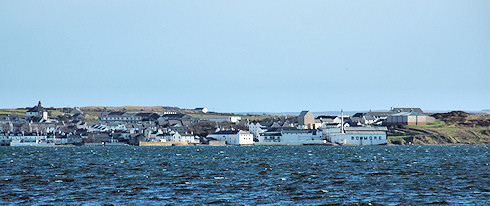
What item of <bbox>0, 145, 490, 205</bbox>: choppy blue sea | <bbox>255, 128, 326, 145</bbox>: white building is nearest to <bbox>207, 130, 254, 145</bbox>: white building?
<bbox>255, 128, 326, 145</bbox>: white building

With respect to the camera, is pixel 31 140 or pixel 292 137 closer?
pixel 31 140

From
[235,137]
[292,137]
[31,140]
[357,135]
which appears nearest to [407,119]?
[357,135]

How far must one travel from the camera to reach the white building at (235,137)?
140 metres

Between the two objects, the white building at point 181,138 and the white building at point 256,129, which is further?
the white building at point 256,129

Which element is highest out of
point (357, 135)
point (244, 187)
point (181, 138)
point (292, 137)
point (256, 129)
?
point (256, 129)

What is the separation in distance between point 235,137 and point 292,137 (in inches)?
501

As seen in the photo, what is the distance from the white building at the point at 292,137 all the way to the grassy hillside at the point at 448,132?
15.9 meters

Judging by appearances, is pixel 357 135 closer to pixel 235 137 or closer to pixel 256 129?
pixel 256 129

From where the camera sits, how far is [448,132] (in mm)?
147500

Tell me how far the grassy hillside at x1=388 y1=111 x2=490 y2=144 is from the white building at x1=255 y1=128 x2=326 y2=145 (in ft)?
52.0

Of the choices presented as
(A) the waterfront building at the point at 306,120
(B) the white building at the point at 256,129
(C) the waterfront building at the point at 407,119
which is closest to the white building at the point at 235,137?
(B) the white building at the point at 256,129

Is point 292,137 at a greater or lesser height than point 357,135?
lesser

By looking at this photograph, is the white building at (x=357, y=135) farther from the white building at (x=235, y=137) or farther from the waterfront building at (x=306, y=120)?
the waterfront building at (x=306, y=120)

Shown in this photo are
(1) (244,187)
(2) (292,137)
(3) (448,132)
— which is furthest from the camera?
(3) (448,132)
